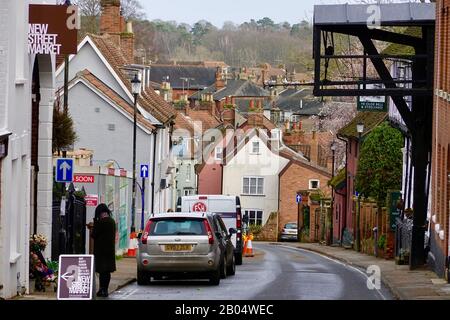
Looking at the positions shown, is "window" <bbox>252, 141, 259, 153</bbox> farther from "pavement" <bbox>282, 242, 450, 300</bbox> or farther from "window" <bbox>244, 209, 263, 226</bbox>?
"pavement" <bbox>282, 242, 450, 300</bbox>

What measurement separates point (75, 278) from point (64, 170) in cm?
1049

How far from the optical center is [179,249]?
2655cm

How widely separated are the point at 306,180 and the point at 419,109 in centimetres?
5816

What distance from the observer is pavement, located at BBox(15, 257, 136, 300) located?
22234 millimetres

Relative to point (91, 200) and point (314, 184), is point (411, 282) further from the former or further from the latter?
point (314, 184)

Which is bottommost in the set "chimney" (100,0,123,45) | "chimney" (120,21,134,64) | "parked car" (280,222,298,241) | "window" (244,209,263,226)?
"parked car" (280,222,298,241)

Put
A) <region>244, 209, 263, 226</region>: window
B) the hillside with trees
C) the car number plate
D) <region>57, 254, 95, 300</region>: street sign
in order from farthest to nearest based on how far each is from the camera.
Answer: the hillside with trees → <region>244, 209, 263, 226</region>: window → the car number plate → <region>57, 254, 95, 300</region>: street sign

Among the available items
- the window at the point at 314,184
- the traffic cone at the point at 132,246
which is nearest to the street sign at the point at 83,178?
the traffic cone at the point at 132,246

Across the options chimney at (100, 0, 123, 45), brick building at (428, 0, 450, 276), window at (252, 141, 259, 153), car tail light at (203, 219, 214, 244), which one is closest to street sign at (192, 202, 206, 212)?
brick building at (428, 0, 450, 276)

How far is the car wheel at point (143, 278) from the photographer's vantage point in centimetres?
2695

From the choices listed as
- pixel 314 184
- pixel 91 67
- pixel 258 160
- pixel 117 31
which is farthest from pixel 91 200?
pixel 258 160

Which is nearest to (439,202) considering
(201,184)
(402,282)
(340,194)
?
(402,282)

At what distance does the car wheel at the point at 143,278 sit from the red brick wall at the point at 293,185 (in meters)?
65.0
